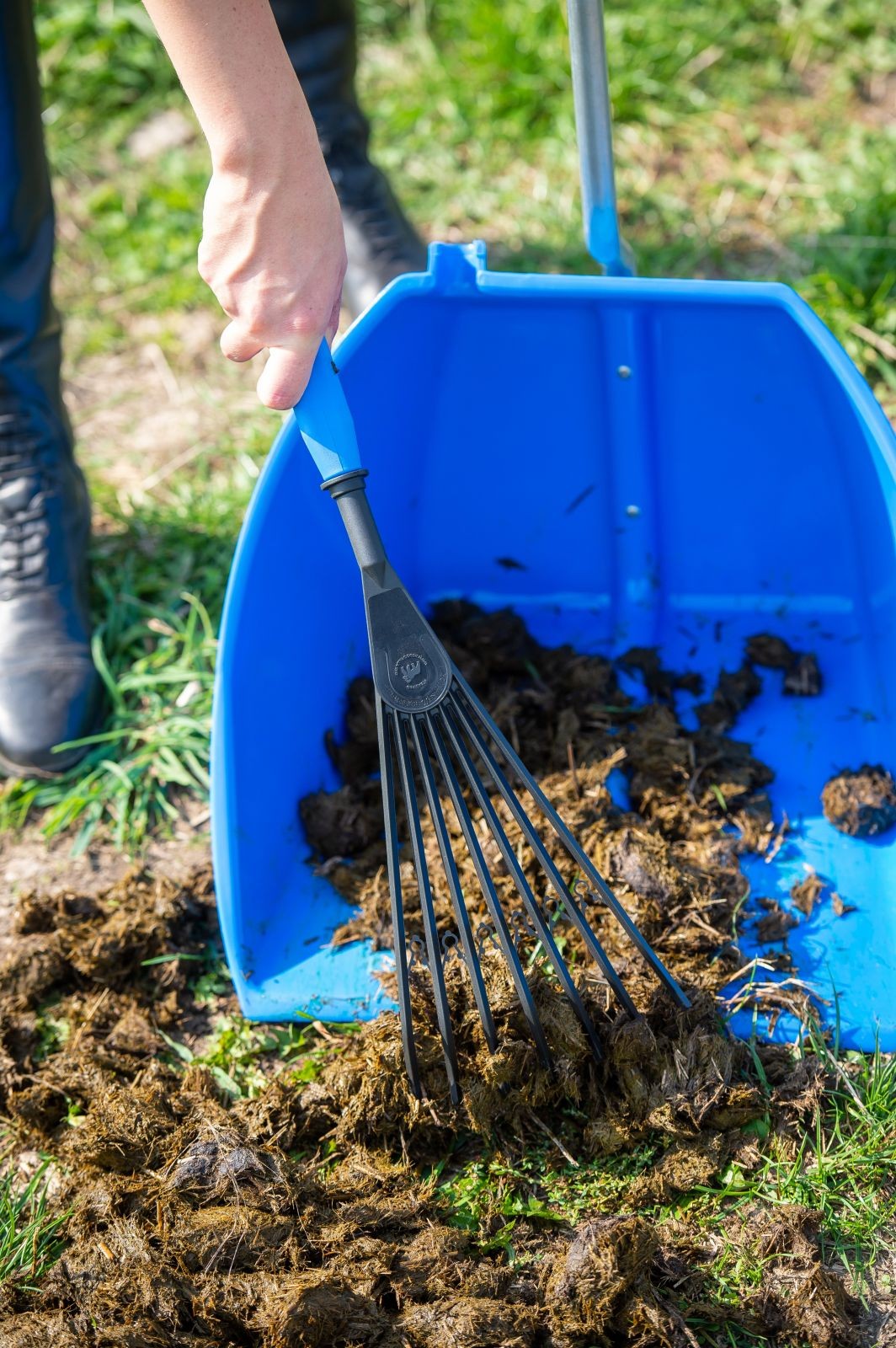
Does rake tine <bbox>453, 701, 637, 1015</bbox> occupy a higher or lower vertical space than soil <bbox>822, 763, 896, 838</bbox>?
higher

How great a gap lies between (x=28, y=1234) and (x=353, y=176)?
71.2 inches

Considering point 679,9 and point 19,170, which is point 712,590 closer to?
point 19,170

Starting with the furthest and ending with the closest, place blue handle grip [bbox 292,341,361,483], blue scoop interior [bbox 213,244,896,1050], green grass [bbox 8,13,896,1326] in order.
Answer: green grass [bbox 8,13,896,1326] < blue scoop interior [bbox 213,244,896,1050] < blue handle grip [bbox 292,341,361,483]

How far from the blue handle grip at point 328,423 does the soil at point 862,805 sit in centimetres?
75

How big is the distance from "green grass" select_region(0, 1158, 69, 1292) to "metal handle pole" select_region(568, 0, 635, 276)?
132 centimetres

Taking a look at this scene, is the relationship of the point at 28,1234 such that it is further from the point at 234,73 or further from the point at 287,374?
the point at 234,73

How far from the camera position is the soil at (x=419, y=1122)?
1.08 m

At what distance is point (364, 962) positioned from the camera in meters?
1.40

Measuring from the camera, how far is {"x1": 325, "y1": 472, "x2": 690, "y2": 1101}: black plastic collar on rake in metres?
1.18

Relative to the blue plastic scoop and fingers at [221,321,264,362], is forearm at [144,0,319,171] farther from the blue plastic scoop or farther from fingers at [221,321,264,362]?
the blue plastic scoop

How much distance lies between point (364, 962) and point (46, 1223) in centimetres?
44

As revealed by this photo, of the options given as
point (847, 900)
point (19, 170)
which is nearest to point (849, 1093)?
point (847, 900)

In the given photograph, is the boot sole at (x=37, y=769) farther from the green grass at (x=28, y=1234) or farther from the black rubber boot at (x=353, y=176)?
the black rubber boot at (x=353, y=176)

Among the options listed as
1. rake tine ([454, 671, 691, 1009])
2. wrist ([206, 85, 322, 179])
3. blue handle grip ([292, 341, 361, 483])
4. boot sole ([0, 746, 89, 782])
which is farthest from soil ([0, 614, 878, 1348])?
wrist ([206, 85, 322, 179])
